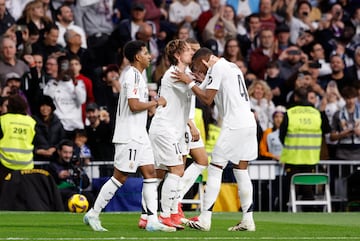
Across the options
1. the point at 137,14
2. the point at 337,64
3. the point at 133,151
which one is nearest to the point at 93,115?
the point at 137,14

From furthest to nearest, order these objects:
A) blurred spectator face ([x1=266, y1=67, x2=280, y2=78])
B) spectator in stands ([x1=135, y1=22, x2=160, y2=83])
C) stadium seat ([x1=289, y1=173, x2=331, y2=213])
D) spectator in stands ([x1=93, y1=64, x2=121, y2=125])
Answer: blurred spectator face ([x1=266, y1=67, x2=280, y2=78]) → spectator in stands ([x1=135, y1=22, x2=160, y2=83]) → spectator in stands ([x1=93, y1=64, x2=121, y2=125]) → stadium seat ([x1=289, y1=173, x2=331, y2=213])

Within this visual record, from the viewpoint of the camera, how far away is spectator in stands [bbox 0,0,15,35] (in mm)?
24922

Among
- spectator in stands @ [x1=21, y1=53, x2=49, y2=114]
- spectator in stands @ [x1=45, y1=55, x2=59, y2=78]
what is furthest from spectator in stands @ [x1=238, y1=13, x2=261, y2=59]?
spectator in stands @ [x1=21, y1=53, x2=49, y2=114]

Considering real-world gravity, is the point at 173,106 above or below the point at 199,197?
above

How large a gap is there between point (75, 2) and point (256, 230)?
38.2 ft

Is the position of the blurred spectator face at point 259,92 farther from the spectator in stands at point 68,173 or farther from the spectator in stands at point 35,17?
the spectator in stands at point 68,173

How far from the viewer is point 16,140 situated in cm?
2181

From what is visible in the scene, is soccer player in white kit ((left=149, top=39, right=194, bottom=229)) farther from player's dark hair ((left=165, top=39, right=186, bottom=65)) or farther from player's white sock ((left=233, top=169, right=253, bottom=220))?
player's white sock ((left=233, top=169, right=253, bottom=220))

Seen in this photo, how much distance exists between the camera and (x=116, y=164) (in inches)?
612

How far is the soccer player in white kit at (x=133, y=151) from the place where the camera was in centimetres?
1545

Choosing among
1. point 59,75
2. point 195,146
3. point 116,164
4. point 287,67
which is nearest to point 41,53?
point 59,75

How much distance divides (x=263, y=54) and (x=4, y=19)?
6.08 m

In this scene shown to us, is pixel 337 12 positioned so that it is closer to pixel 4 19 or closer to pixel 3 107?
pixel 4 19

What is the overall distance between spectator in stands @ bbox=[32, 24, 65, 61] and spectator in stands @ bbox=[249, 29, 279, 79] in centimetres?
469
